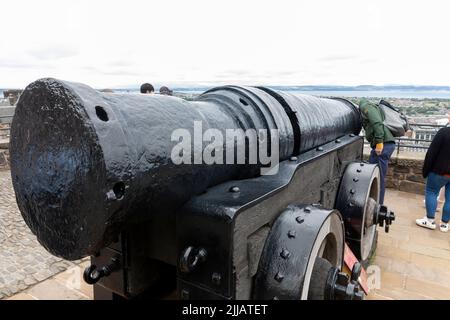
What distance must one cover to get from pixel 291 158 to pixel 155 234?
0.94 meters

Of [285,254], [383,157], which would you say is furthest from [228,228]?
[383,157]

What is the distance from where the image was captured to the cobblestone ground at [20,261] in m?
2.88

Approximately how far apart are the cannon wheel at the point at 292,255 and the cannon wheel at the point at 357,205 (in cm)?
121

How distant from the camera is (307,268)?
1503 millimetres

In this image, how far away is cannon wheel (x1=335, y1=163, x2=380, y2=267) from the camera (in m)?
2.85

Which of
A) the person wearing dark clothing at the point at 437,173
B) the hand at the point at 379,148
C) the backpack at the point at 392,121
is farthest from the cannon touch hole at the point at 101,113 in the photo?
the person wearing dark clothing at the point at 437,173

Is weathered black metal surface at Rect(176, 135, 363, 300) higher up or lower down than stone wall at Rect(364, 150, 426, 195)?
higher up

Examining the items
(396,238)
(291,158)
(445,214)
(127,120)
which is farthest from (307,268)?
(445,214)

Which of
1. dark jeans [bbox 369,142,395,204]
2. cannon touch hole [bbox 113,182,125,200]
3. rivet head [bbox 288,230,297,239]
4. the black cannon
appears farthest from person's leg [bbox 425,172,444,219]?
cannon touch hole [bbox 113,182,125,200]

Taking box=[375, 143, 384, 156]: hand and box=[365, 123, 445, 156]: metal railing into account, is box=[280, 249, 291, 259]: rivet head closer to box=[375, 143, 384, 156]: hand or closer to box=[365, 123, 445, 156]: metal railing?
box=[375, 143, 384, 156]: hand

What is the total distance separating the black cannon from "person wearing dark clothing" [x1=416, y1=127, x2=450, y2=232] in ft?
9.05

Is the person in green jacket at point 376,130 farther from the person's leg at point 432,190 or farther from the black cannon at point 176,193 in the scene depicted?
the black cannon at point 176,193

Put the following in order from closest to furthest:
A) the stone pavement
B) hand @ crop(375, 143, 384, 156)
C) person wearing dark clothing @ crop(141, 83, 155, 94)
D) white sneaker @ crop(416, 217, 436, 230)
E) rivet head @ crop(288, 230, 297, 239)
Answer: rivet head @ crop(288, 230, 297, 239) → the stone pavement → hand @ crop(375, 143, 384, 156) → white sneaker @ crop(416, 217, 436, 230) → person wearing dark clothing @ crop(141, 83, 155, 94)
